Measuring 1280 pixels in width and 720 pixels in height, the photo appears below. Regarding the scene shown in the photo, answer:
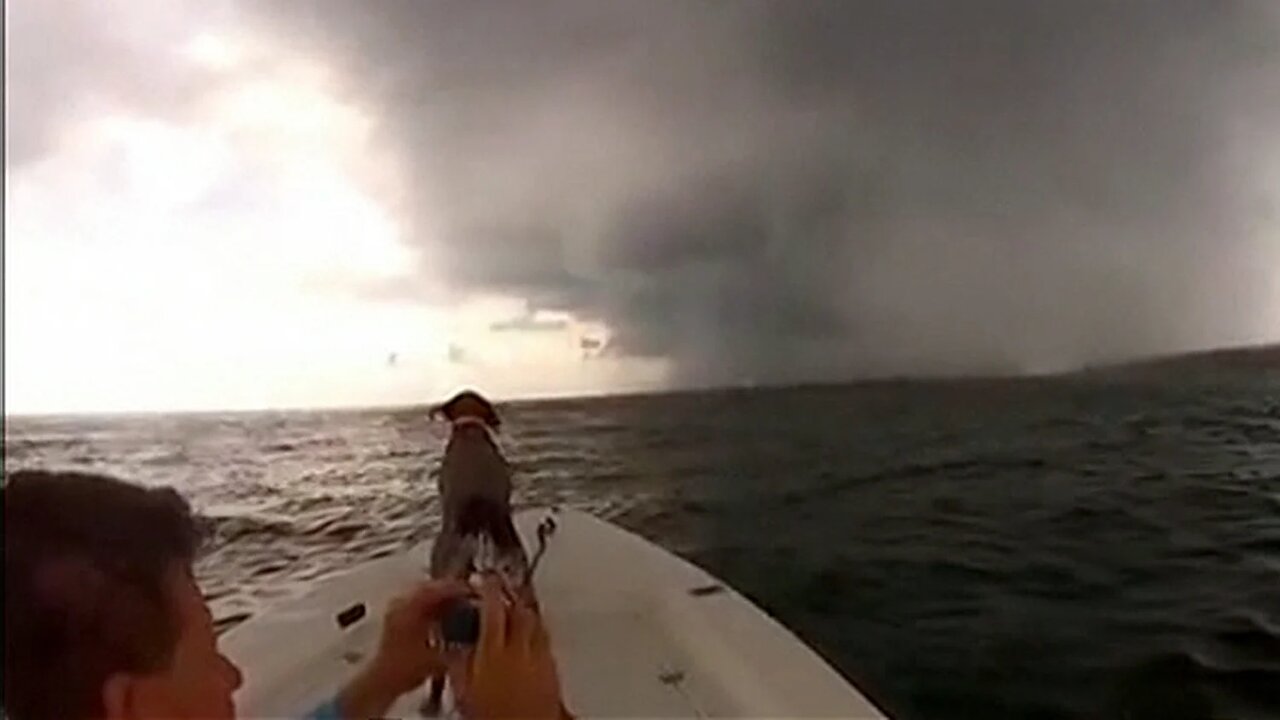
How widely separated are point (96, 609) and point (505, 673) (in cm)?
24

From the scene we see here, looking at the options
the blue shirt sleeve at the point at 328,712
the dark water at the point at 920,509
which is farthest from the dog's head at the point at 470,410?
the blue shirt sleeve at the point at 328,712

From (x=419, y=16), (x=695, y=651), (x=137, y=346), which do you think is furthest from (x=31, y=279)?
(x=695, y=651)

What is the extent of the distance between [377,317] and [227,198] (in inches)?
7.1

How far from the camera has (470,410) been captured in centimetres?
116

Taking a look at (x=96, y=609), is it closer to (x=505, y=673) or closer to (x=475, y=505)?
(x=505, y=673)

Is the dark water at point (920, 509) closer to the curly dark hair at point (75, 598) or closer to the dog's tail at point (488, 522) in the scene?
the dog's tail at point (488, 522)

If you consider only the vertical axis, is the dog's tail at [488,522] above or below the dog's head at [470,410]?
below

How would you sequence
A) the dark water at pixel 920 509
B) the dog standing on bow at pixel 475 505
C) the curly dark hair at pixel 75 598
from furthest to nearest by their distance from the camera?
the dark water at pixel 920 509 < the dog standing on bow at pixel 475 505 < the curly dark hair at pixel 75 598

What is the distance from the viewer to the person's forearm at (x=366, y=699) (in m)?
0.57

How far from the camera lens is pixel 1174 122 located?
5.25ft

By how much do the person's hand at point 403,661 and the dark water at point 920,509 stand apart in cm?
62

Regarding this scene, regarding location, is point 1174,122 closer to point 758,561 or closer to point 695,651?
point 758,561

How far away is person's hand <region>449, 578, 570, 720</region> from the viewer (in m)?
0.62

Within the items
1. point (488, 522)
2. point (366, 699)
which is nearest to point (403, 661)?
point (366, 699)
